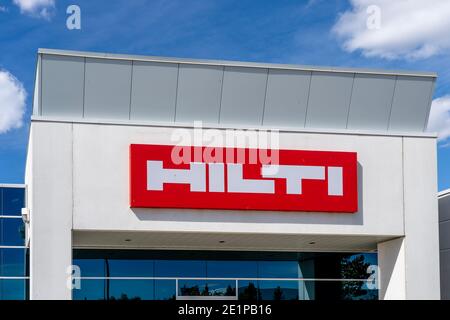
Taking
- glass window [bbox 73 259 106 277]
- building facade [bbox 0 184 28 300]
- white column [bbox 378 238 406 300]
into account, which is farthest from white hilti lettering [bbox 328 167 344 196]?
building facade [bbox 0 184 28 300]

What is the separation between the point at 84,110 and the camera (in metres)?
18.8

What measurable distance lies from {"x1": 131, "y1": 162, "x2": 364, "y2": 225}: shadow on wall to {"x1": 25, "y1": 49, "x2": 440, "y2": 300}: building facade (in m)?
0.03

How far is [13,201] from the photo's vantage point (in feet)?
79.1

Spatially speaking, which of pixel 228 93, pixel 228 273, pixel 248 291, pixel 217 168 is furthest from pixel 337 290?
pixel 228 93

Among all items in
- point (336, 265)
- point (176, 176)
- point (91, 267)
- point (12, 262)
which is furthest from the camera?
point (12, 262)

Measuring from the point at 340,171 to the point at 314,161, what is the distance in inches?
29.2

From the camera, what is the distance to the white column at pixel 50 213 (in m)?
17.8

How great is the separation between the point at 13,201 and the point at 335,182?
34.9 feet

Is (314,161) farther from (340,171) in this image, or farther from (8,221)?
(8,221)

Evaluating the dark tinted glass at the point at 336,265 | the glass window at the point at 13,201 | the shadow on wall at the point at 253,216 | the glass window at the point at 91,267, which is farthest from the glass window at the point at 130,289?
the glass window at the point at 13,201

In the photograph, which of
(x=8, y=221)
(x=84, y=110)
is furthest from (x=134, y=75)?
(x=8, y=221)

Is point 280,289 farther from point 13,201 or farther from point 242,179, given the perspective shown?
point 13,201
